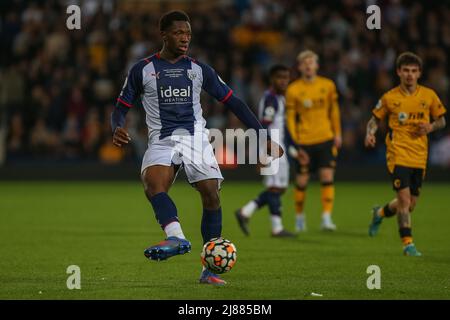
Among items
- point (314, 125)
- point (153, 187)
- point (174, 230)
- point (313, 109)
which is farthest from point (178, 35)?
point (314, 125)

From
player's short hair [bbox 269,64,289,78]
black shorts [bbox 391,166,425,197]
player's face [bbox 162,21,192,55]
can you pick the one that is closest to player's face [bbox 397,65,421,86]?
black shorts [bbox 391,166,425,197]

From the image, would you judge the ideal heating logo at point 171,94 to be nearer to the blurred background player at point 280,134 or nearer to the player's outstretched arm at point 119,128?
the player's outstretched arm at point 119,128

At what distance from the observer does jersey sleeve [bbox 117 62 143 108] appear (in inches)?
325

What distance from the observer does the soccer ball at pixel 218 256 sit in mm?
7984

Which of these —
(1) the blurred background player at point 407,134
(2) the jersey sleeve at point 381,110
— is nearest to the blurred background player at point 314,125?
(2) the jersey sleeve at point 381,110

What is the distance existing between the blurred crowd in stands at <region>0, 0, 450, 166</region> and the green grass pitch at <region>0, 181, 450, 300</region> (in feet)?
12.5

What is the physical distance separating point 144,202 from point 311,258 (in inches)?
317

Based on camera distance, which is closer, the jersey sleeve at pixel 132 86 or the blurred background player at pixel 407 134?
the jersey sleeve at pixel 132 86

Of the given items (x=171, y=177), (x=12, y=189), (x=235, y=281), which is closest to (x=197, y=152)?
(x=171, y=177)

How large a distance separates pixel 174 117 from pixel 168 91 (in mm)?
216

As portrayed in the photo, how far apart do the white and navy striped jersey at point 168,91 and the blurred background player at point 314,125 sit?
525cm

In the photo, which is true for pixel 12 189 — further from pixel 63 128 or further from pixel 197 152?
pixel 197 152

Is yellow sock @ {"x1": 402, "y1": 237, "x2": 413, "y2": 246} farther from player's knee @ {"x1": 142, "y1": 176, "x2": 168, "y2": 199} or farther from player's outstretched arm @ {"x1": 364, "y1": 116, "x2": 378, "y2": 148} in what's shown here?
player's knee @ {"x1": 142, "y1": 176, "x2": 168, "y2": 199}
